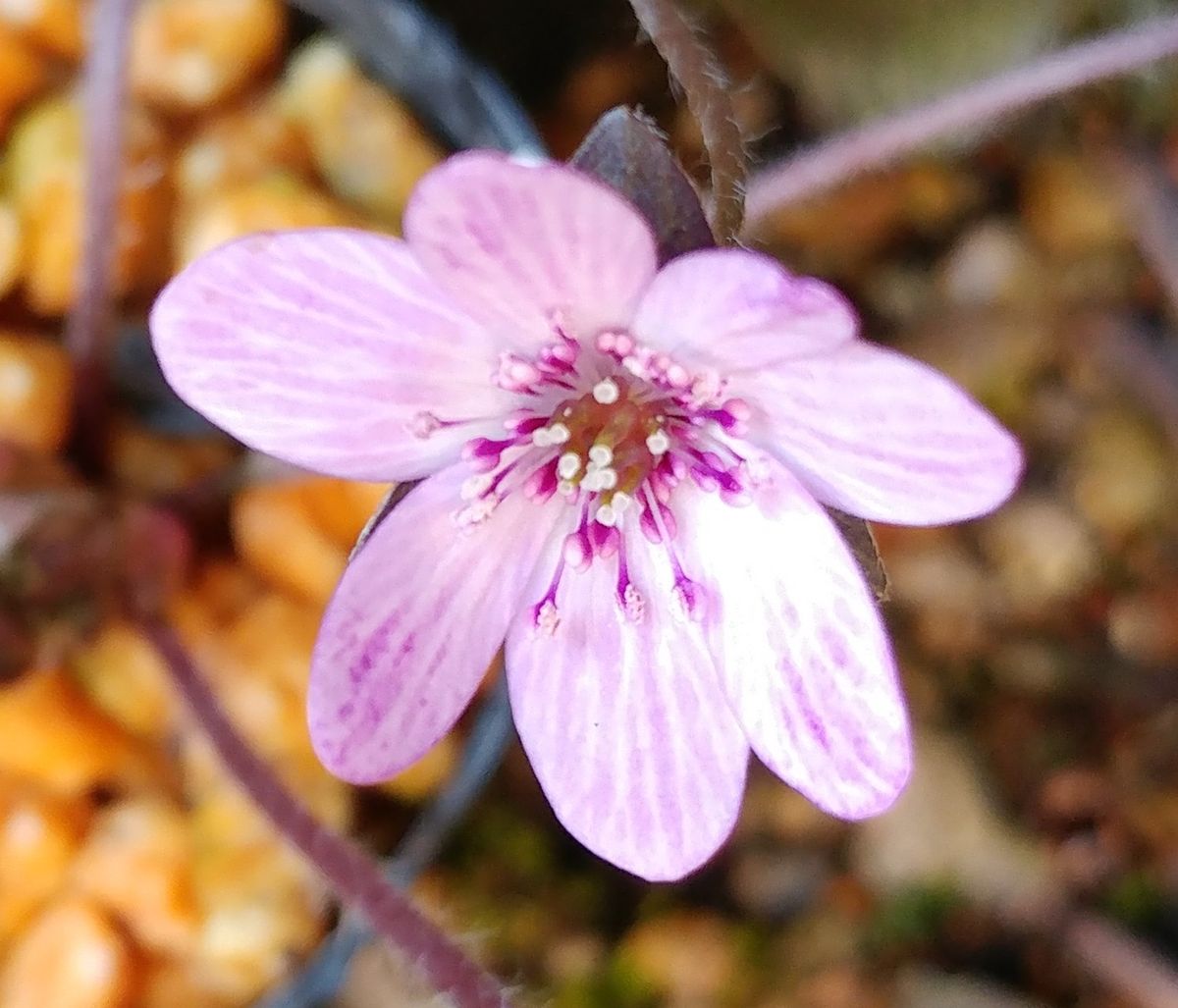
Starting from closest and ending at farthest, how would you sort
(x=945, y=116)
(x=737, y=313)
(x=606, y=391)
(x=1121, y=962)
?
(x=737, y=313)
(x=606, y=391)
(x=945, y=116)
(x=1121, y=962)

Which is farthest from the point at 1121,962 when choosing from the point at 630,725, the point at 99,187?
the point at 99,187

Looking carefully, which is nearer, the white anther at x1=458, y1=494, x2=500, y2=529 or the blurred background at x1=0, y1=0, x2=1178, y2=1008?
the white anther at x1=458, y1=494, x2=500, y2=529

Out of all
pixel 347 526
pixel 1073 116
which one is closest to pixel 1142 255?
pixel 1073 116

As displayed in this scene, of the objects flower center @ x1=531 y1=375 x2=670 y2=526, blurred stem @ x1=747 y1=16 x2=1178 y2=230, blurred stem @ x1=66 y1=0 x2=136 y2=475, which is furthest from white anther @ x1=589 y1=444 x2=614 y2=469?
blurred stem @ x1=66 y1=0 x2=136 y2=475

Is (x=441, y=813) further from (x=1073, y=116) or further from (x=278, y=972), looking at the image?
(x=1073, y=116)

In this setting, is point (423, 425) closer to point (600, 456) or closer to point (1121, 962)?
point (600, 456)

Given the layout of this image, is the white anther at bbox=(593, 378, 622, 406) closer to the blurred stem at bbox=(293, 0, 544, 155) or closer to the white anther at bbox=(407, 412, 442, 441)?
the white anther at bbox=(407, 412, 442, 441)

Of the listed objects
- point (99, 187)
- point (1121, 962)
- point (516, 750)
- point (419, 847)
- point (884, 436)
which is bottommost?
point (1121, 962)
